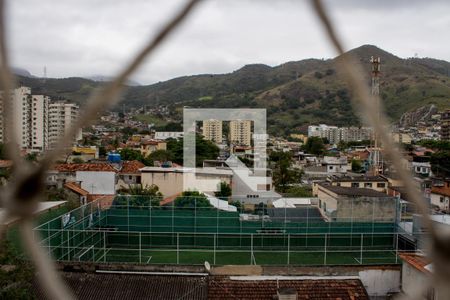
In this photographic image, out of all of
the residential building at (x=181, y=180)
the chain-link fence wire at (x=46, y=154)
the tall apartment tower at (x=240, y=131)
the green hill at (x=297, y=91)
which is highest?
the green hill at (x=297, y=91)

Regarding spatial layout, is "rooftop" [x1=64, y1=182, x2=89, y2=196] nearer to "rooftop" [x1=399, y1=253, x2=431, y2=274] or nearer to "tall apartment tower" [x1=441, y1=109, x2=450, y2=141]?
"rooftop" [x1=399, y1=253, x2=431, y2=274]

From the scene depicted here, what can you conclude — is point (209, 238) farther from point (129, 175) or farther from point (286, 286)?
point (129, 175)

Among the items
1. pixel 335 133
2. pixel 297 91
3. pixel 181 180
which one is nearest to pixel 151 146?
pixel 181 180

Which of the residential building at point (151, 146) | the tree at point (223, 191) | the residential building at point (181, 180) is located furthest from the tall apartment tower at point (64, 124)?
the residential building at point (151, 146)

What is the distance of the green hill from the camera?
3793cm

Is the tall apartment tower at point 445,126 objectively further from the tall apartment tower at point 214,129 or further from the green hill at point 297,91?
the tall apartment tower at point 214,129

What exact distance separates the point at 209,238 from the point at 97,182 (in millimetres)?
3967

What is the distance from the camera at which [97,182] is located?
10250 mm

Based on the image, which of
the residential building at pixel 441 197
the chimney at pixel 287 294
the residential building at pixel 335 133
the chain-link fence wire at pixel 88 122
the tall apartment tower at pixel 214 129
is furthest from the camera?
the residential building at pixel 335 133

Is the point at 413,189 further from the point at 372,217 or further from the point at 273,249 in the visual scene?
the point at 372,217

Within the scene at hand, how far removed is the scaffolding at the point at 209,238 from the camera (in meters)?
6.50

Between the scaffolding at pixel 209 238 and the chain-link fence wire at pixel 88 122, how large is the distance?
6.02 meters

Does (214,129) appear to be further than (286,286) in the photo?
Yes

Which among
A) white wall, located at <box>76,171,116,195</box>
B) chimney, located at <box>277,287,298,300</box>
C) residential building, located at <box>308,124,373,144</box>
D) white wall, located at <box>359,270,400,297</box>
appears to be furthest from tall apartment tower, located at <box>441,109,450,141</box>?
Result: chimney, located at <box>277,287,298,300</box>
